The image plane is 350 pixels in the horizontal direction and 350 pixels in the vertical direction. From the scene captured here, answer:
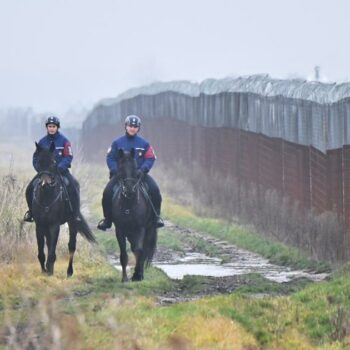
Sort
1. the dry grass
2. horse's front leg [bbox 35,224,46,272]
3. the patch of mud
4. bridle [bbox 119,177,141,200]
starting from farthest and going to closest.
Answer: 1. the dry grass
2. the patch of mud
3. horse's front leg [bbox 35,224,46,272]
4. bridle [bbox 119,177,141,200]

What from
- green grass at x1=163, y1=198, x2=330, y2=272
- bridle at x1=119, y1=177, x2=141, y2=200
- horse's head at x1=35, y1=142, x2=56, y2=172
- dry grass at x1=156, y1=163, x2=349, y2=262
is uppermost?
horse's head at x1=35, y1=142, x2=56, y2=172

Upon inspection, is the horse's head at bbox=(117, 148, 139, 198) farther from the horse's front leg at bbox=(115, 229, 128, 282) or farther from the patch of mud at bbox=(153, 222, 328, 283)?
the patch of mud at bbox=(153, 222, 328, 283)

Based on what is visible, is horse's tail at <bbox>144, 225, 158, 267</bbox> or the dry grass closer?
horse's tail at <bbox>144, 225, 158, 267</bbox>

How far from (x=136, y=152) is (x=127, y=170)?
524 mm

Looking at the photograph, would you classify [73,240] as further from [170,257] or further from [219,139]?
[219,139]

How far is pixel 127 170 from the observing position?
64.7ft

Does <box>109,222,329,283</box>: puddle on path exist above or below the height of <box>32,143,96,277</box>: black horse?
below

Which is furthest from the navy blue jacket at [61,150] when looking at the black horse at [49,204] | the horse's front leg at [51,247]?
the horse's front leg at [51,247]

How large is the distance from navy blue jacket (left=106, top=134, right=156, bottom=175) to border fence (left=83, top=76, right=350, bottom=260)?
3446 mm

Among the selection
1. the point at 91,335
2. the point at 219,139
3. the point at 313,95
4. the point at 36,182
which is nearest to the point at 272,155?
the point at 313,95

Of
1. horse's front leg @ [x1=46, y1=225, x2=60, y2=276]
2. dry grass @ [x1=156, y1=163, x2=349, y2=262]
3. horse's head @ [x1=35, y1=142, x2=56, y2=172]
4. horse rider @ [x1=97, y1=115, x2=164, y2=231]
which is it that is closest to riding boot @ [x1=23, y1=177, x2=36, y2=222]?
horse's front leg @ [x1=46, y1=225, x2=60, y2=276]

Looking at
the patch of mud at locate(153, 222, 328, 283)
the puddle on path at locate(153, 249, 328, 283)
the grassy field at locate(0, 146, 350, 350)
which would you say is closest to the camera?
the grassy field at locate(0, 146, 350, 350)

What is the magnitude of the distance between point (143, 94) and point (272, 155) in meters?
26.3

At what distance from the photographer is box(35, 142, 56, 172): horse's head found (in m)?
20.2
